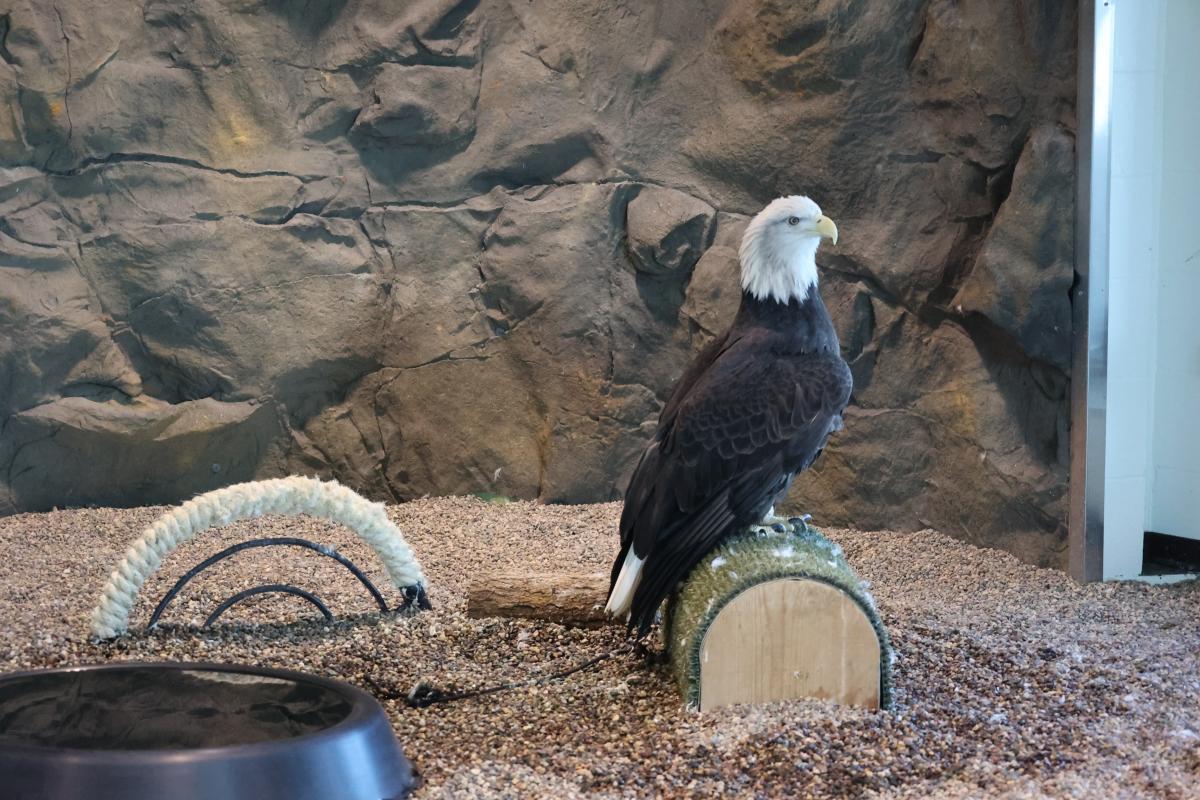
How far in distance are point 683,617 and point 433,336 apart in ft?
8.47

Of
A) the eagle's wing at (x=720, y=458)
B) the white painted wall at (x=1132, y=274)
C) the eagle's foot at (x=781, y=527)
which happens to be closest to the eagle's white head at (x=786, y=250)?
the eagle's wing at (x=720, y=458)

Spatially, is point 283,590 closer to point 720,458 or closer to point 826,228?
point 720,458

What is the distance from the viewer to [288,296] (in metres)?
4.91

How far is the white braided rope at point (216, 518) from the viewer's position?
2957 millimetres

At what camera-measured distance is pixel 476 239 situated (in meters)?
5.03

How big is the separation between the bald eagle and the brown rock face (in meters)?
1.61

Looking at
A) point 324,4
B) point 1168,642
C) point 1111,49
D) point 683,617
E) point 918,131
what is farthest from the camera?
point 324,4

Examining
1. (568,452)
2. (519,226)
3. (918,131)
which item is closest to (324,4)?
(519,226)

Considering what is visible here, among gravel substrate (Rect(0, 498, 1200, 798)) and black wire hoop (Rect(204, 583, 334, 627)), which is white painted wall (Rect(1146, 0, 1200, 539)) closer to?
gravel substrate (Rect(0, 498, 1200, 798))

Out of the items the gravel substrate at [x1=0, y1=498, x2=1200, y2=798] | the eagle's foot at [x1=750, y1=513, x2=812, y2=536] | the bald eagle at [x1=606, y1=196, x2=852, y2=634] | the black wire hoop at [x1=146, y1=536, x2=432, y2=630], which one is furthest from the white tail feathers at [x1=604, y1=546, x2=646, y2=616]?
the black wire hoop at [x1=146, y1=536, x2=432, y2=630]

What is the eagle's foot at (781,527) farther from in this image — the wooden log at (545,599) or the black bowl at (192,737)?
the black bowl at (192,737)

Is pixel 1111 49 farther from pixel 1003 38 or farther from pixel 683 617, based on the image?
pixel 683 617

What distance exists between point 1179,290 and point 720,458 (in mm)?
2098

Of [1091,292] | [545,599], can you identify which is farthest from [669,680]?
[1091,292]
